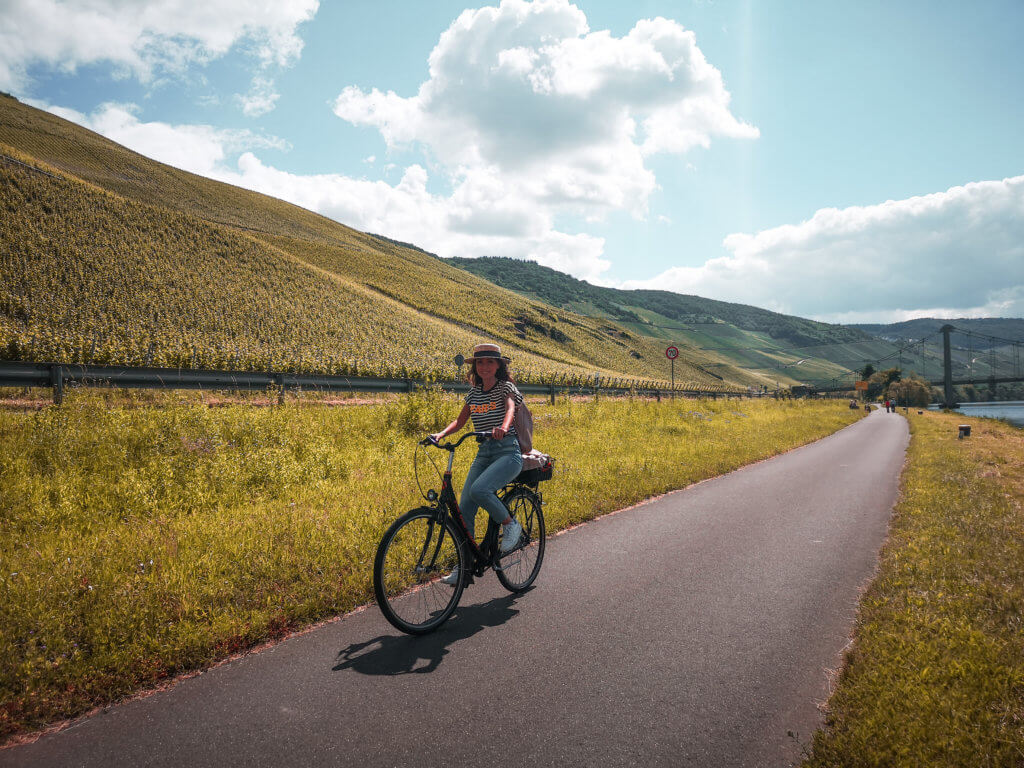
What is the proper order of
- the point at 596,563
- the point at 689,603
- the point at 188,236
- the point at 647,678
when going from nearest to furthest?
1. the point at 647,678
2. the point at 689,603
3. the point at 596,563
4. the point at 188,236

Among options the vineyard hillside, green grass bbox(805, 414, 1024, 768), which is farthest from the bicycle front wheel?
the vineyard hillside

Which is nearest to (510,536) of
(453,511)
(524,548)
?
(524,548)

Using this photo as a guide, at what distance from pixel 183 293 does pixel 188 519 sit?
45.9m

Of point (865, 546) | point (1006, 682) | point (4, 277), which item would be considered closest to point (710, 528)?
point (865, 546)

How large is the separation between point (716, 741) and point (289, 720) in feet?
8.39

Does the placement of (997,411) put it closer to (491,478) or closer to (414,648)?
(491,478)

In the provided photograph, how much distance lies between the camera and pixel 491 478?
15.9 feet

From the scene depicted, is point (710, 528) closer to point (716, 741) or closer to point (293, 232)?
point (716, 741)

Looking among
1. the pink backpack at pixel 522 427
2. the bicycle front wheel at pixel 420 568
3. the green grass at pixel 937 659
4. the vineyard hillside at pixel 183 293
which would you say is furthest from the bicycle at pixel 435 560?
the vineyard hillside at pixel 183 293

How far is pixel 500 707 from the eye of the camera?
10.5ft

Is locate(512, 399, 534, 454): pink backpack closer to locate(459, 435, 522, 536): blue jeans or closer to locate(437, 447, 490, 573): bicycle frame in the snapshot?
locate(459, 435, 522, 536): blue jeans

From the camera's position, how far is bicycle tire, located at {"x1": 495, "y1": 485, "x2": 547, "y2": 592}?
16.7ft

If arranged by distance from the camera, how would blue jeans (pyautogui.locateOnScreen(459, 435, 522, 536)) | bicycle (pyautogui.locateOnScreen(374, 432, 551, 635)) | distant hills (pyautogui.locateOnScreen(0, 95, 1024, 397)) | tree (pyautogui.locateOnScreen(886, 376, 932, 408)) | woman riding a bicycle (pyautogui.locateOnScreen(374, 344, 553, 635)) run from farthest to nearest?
tree (pyautogui.locateOnScreen(886, 376, 932, 408))
distant hills (pyautogui.locateOnScreen(0, 95, 1024, 397))
blue jeans (pyautogui.locateOnScreen(459, 435, 522, 536))
woman riding a bicycle (pyautogui.locateOnScreen(374, 344, 553, 635))
bicycle (pyautogui.locateOnScreen(374, 432, 551, 635))

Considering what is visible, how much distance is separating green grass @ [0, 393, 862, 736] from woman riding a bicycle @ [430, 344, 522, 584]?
141 cm
